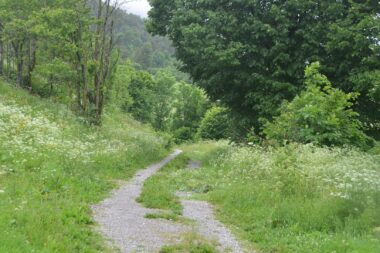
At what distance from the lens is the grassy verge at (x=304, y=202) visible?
9773mm

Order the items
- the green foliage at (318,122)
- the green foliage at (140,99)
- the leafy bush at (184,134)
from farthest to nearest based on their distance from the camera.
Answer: the leafy bush at (184,134) < the green foliage at (140,99) < the green foliage at (318,122)

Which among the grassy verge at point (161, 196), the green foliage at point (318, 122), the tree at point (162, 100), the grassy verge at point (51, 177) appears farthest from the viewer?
the tree at point (162, 100)

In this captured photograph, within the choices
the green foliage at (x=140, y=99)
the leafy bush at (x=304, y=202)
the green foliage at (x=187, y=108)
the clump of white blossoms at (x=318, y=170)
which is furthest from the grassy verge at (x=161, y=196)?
the green foliage at (x=187, y=108)

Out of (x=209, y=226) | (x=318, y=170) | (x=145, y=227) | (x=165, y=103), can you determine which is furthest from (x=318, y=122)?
(x=165, y=103)

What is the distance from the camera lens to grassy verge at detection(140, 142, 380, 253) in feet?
32.1

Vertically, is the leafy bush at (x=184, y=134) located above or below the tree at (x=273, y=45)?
below

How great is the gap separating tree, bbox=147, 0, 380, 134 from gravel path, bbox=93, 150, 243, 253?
527 inches

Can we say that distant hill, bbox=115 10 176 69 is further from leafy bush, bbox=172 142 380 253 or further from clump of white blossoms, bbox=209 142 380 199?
leafy bush, bbox=172 142 380 253

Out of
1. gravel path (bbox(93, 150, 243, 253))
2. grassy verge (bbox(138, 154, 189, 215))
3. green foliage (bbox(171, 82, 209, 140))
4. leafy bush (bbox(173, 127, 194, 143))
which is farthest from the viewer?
green foliage (bbox(171, 82, 209, 140))

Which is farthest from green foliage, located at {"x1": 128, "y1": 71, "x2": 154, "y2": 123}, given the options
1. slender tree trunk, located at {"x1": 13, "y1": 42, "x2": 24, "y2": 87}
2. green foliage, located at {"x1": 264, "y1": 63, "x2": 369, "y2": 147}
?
green foliage, located at {"x1": 264, "y1": 63, "x2": 369, "y2": 147}

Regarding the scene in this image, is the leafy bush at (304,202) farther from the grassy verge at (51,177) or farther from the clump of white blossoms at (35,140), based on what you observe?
the clump of white blossoms at (35,140)

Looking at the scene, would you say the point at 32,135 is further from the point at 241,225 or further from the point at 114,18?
the point at 114,18

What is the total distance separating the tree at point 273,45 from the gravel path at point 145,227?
13377 millimetres

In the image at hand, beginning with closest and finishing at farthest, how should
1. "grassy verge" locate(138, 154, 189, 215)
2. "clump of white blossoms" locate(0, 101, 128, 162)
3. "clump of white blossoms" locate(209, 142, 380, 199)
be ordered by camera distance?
"clump of white blossoms" locate(209, 142, 380, 199)
"grassy verge" locate(138, 154, 189, 215)
"clump of white blossoms" locate(0, 101, 128, 162)
